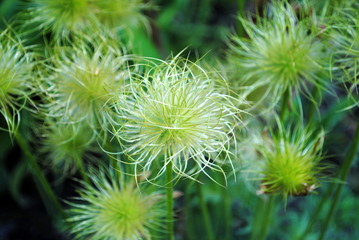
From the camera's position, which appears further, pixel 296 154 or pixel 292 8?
pixel 292 8

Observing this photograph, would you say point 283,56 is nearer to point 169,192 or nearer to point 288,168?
point 288,168

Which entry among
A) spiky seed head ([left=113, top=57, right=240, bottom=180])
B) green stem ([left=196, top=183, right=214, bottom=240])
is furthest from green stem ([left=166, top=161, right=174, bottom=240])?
green stem ([left=196, top=183, right=214, bottom=240])

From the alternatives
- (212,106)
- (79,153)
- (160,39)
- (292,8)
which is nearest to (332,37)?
(292,8)

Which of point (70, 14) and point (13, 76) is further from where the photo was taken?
point (70, 14)

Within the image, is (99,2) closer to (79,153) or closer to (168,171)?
(79,153)

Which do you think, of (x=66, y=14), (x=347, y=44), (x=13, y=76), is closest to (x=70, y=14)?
(x=66, y=14)

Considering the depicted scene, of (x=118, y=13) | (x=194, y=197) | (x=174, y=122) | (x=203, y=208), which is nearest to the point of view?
(x=174, y=122)

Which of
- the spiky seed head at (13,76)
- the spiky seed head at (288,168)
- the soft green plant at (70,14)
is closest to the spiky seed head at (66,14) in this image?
the soft green plant at (70,14)

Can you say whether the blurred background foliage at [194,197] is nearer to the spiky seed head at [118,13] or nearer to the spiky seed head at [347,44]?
the spiky seed head at [118,13]
